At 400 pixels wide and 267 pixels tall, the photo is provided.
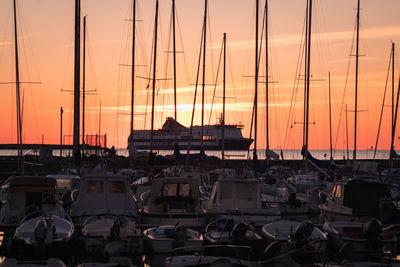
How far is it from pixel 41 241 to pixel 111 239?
204cm

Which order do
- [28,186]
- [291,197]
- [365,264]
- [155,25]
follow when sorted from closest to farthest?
[365,264], [28,186], [291,197], [155,25]

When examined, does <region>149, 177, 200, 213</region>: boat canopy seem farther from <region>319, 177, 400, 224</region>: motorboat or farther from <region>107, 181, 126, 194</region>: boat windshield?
<region>319, 177, 400, 224</region>: motorboat

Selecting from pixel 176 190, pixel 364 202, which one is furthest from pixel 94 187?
pixel 364 202

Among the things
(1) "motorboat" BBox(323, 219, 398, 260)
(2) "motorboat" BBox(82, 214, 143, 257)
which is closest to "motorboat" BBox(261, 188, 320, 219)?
(1) "motorboat" BBox(323, 219, 398, 260)

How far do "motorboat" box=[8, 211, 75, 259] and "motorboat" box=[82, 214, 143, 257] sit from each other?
0.63 metres

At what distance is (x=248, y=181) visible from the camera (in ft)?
82.2

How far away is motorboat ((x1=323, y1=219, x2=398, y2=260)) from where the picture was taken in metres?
19.5

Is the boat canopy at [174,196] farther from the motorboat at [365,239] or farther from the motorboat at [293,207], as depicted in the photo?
the motorboat at [365,239]

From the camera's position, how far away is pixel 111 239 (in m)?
19.2

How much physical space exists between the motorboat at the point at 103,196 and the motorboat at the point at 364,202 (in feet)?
23.7

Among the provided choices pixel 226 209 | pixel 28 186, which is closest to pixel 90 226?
pixel 28 186

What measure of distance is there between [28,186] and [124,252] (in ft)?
18.9

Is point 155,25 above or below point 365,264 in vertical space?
above

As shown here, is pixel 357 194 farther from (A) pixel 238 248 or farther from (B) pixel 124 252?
(B) pixel 124 252
